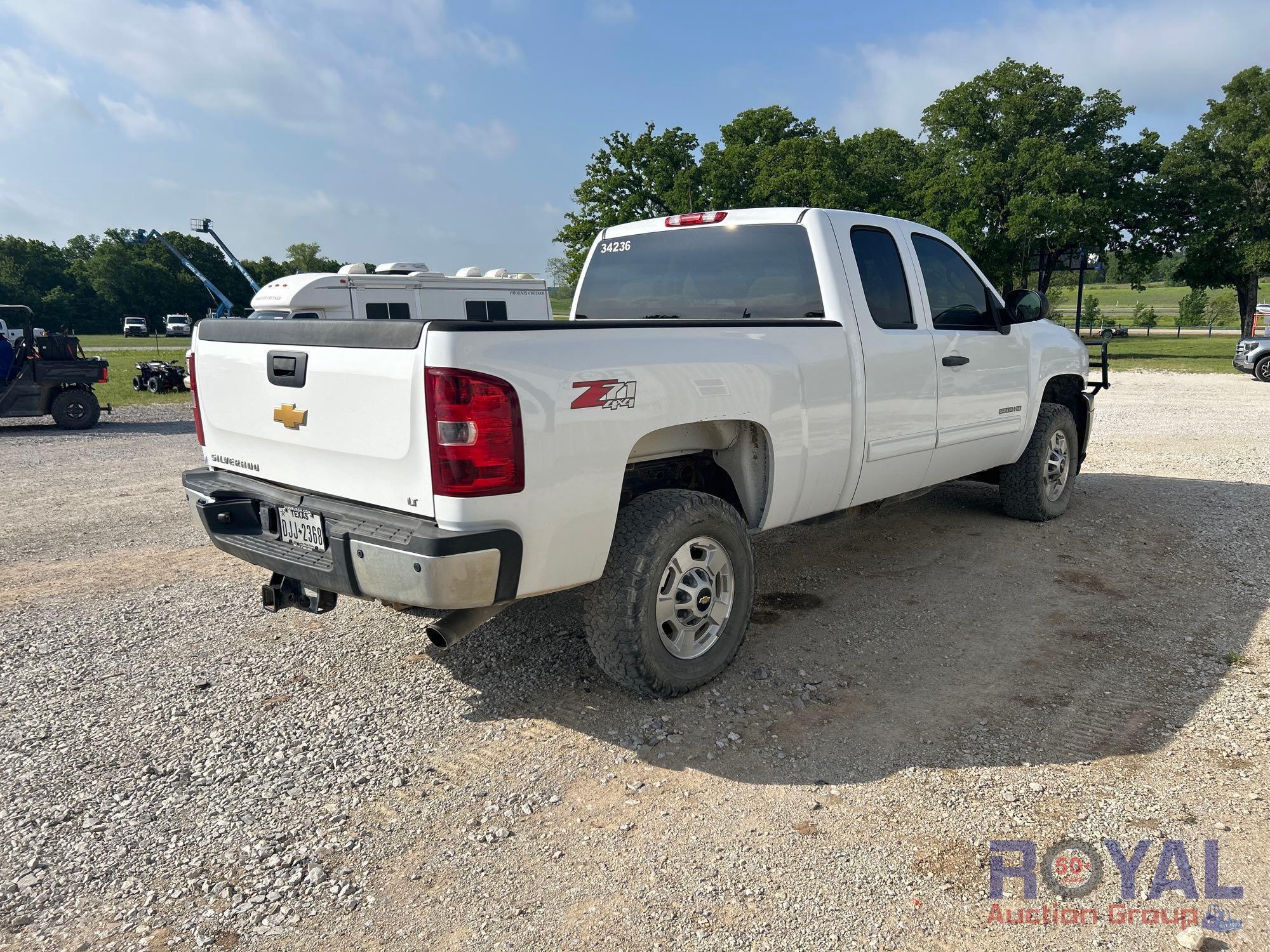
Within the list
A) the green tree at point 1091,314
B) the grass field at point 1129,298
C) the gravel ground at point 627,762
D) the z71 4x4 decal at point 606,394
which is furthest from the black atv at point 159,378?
the grass field at point 1129,298

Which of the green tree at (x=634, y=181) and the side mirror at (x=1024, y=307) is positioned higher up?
the green tree at (x=634, y=181)

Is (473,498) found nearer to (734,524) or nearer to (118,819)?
(734,524)

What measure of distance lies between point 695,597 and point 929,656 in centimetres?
132

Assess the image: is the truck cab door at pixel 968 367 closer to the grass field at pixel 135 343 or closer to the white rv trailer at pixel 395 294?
the white rv trailer at pixel 395 294

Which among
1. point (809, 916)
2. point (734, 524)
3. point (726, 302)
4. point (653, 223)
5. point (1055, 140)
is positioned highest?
point (1055, 140)

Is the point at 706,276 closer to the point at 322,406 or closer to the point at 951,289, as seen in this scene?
the point at 951,289

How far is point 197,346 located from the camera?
4.02 m

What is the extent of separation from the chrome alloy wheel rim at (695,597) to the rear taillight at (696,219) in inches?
79.9

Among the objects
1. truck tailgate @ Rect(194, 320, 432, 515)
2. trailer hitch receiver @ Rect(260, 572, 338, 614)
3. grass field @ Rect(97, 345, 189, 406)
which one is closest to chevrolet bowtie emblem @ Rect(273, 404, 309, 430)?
truck tailgate @ Rect(194, 320, 432, 515)

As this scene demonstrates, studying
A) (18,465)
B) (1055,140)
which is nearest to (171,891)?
(18,465)

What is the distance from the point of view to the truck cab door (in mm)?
5109

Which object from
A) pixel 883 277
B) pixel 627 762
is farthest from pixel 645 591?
pixel 883 277

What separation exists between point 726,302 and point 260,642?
3023mm

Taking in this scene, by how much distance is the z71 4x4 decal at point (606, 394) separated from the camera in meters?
3.14
